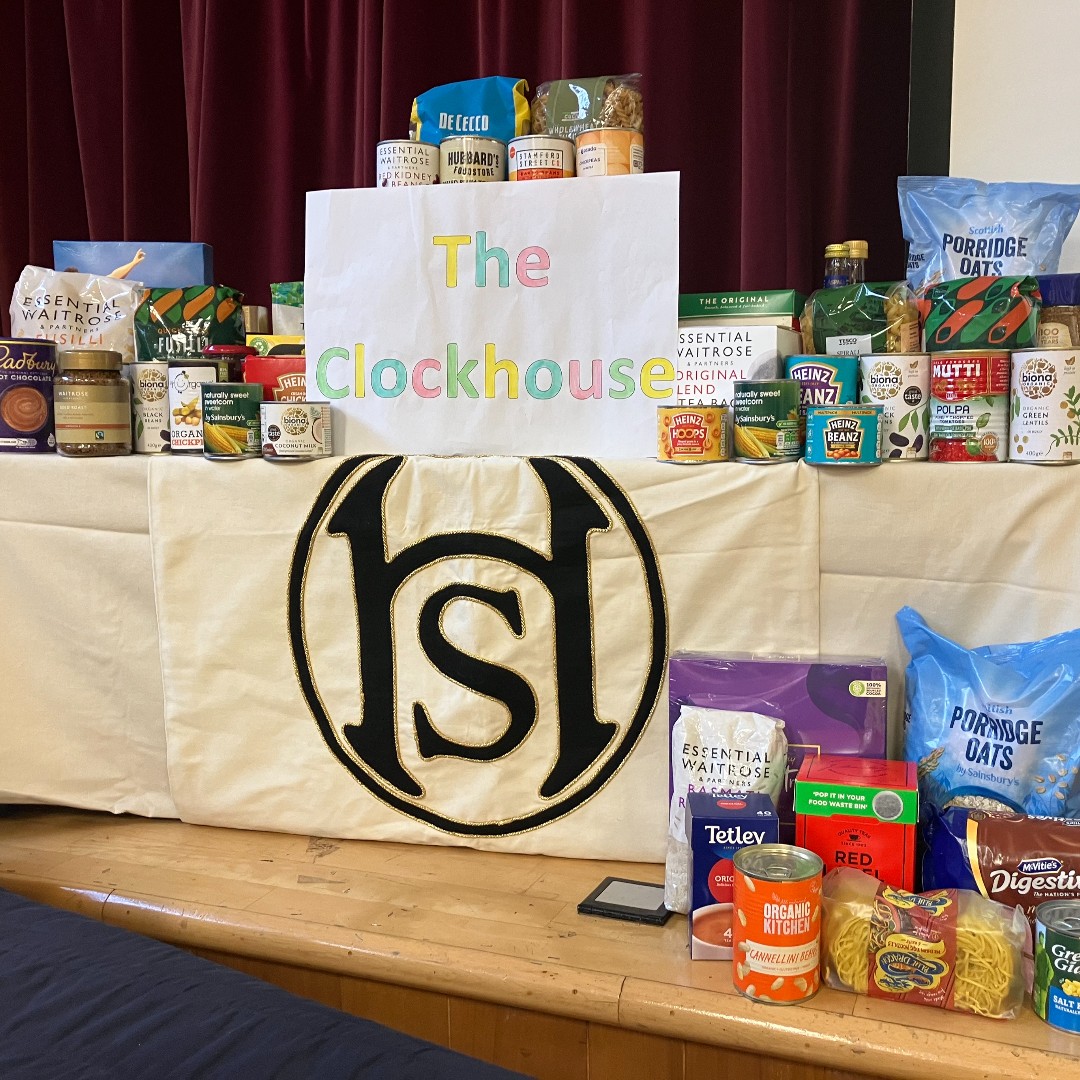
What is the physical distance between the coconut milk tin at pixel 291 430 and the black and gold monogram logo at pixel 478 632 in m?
0.04

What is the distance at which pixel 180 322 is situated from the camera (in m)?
1.34

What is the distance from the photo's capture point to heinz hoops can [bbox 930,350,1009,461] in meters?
1.03

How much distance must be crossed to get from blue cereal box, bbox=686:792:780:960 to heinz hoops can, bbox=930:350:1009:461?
392mm

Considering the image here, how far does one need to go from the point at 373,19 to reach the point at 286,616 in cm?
102

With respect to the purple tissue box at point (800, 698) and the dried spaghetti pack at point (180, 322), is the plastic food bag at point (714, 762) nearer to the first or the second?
the purple tissue box at point (800, 698)

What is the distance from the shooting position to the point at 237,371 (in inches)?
51.8

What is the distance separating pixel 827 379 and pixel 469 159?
1.51 ft

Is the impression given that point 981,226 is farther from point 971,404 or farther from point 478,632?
point 478,632

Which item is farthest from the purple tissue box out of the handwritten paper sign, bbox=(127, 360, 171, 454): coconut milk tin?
bbox=(127, 360, 171, 454): coconut milk tin

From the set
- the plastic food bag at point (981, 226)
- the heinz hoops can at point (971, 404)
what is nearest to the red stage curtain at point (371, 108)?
the plastic food bag at point (981, 226)

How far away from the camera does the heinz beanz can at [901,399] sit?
1070mm

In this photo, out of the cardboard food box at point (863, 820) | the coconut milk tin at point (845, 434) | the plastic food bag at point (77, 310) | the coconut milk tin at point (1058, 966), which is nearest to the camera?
the coconut milk tin at point (1058, 966)

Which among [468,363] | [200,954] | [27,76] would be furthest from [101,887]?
[27,76]

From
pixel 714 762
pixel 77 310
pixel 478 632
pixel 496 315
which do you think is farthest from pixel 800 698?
pixel 77 310
